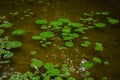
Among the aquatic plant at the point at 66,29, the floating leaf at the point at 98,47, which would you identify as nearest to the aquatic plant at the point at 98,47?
the floating leaf at the point at 98,47

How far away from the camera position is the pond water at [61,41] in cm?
285

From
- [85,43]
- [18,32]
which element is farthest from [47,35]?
[85,43]

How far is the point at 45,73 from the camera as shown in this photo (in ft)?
8.88

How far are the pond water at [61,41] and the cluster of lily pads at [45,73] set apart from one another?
0.29ft

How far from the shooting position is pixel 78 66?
2.88 metres

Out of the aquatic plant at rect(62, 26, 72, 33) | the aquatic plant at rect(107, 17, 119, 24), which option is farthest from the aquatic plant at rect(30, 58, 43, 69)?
the aquatic plant at rect(107, 17, 119, 24)

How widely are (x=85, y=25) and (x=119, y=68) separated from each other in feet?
3.57

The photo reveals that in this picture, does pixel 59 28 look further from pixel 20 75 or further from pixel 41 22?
pixel 20 75

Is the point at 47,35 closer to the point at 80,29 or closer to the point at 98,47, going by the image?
the point at 80,29

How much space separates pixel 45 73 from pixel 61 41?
2.40 feet

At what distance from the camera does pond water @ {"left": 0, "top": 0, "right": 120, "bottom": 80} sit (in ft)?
9.36

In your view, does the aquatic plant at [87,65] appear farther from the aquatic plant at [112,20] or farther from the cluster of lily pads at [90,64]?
the aquatic plant at [112,20]

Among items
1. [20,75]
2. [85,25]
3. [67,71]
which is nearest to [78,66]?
[67,71]

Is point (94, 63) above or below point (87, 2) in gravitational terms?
below
